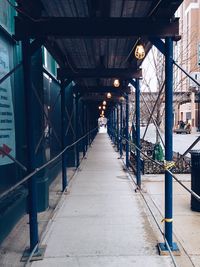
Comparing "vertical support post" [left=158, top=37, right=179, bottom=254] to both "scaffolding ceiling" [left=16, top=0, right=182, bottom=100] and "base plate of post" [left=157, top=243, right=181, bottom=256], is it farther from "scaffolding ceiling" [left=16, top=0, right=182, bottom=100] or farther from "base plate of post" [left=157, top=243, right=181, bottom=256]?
"scaffolding ceiling" [left=16, top=0, right=182, bottom=100]

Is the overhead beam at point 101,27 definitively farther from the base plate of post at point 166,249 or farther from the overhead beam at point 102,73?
the overhead beam at point 102,73

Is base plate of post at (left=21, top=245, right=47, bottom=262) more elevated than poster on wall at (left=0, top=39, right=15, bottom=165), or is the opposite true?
poster on wall at (left=0, top=39, right=15, bottom=165)

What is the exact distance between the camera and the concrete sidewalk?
4078 millimetres

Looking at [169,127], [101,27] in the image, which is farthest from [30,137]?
[169,127]

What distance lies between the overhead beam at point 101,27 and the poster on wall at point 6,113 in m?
1.13

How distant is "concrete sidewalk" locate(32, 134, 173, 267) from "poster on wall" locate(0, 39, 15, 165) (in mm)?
1600

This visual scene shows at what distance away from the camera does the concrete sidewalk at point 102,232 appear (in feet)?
13.4

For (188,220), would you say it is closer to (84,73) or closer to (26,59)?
(26,59)

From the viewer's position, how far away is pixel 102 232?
16.5 ft

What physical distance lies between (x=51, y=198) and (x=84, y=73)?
3461 mm

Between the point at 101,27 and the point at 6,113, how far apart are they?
88.2 inches

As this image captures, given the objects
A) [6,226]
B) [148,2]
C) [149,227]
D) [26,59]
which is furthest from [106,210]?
[148,2]

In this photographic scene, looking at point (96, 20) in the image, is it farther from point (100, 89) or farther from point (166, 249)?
point (100, 89)

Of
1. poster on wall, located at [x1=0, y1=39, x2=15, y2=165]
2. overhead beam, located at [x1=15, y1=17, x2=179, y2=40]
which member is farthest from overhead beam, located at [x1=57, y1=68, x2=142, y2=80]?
overhead beam, located at [x1=15, y1=17, x2=179, y2=40]
